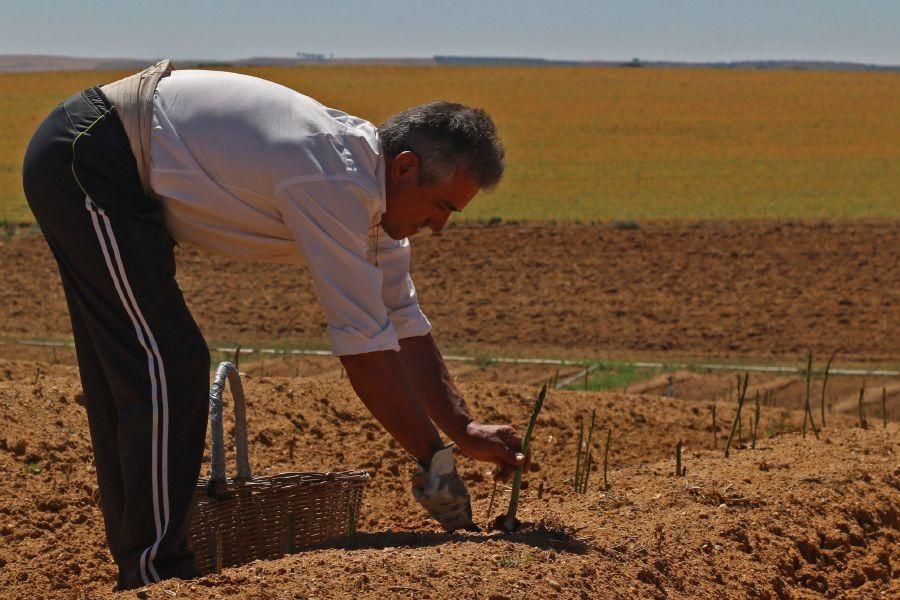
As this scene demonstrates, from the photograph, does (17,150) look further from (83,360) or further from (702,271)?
(83,360)

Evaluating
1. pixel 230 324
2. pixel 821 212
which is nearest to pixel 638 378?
pixel 230 324

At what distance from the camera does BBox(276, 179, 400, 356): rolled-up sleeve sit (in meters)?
3.22

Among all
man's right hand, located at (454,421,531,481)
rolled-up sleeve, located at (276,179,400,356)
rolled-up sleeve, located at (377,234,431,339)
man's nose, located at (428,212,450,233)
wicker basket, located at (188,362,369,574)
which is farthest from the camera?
wicker basket, located at (188,362,369,574)

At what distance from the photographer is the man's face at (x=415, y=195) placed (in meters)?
3.36

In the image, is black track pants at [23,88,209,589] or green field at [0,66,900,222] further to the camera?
green field at [0,66,900,222]

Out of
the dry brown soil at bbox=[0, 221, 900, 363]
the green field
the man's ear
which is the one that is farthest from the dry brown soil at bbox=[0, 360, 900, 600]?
the green field

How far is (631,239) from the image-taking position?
1438 centimetres

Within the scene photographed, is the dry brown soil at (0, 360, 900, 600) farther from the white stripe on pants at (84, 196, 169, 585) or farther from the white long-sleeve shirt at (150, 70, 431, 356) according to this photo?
the white long-sleeve shirt at (150, 70, 431, 356)

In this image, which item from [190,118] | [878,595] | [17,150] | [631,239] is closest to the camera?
[190,118]

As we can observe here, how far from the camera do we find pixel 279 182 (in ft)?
10.6

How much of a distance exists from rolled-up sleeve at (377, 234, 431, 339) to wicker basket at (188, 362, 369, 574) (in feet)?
1.94

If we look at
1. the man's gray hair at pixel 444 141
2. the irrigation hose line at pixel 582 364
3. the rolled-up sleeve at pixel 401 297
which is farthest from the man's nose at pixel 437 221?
the irrigation hose line at pixel 582 364

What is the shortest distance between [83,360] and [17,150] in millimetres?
30229

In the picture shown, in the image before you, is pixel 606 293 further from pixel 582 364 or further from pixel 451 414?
pixel 451 414
